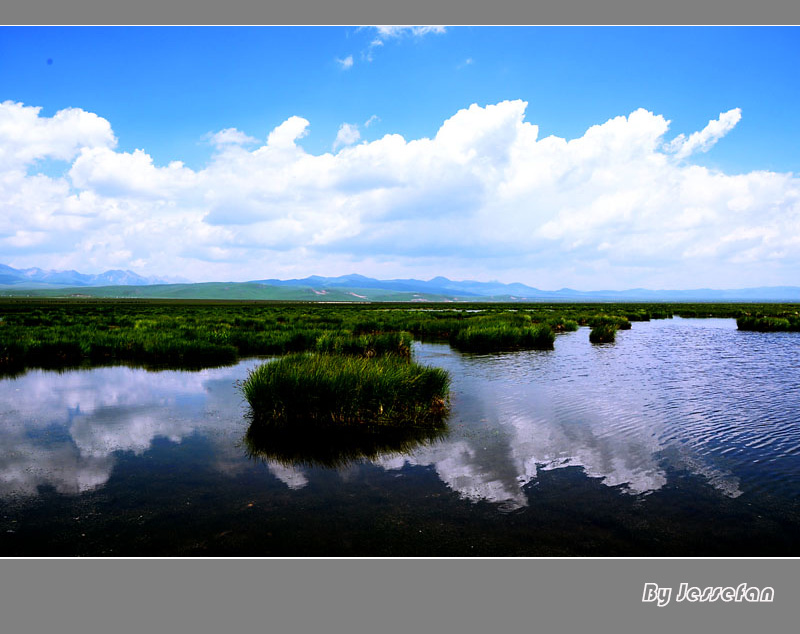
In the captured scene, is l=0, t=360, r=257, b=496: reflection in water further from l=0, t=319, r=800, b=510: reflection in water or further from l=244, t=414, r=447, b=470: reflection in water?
l=244, t=414, r=447, b=470: reflection in water

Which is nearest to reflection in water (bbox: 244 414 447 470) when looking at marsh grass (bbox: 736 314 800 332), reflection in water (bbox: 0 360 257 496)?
reflection in water (bbox: 0 360 257 496)

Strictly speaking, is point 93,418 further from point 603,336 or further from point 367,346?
point 603,336

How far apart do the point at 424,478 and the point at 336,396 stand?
3.75 meters

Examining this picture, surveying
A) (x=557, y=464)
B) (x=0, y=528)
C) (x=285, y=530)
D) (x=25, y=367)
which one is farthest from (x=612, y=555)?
(x=25, y=367)

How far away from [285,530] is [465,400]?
9291 millimetres

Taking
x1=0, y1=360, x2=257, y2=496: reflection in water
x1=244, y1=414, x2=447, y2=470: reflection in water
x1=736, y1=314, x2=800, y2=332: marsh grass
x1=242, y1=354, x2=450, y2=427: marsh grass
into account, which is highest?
x1=736, y1=314, x2=800, y2=332: marsh grass

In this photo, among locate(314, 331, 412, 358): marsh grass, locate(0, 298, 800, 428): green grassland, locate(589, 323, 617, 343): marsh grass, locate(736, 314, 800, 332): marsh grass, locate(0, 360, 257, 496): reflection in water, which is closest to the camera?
locate(0, 360, 257, 496): reflection in water

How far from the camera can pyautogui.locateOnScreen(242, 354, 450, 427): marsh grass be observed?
463 inches

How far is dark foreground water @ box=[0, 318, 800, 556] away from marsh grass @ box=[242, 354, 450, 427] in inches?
32.4

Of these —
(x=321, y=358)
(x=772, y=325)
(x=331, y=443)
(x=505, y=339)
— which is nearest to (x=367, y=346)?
(x=321, y=358)

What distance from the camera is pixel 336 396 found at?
1173 cm

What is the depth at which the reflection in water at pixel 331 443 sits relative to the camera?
9789mm

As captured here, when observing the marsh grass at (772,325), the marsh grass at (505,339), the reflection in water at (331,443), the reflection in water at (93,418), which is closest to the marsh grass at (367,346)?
the reflection in water at (93,418)

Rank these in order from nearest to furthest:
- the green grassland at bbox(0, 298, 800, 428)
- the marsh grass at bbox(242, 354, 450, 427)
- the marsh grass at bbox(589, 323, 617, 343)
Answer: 1. the marsh grass at bbox(242, 354, 450, 427)
2. the green grassland at bbox(0, 298, 800, 428)
3. the marsh grass at bbox(589, 323, 617, 343)
